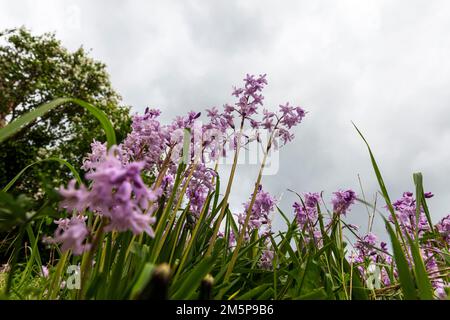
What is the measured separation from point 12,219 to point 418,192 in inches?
78.4

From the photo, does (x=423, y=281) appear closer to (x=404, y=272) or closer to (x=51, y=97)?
(x=404, y=272)

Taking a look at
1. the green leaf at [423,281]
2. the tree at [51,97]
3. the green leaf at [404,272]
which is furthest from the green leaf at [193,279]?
the tree at [51,97]

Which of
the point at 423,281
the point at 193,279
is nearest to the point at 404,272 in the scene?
the point at 423,281

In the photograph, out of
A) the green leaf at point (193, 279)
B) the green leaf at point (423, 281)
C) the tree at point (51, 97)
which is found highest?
the tree at point (51, 97)

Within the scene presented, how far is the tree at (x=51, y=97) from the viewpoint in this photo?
749 inches

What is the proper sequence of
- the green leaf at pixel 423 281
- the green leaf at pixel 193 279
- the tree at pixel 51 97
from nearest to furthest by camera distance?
the green leaf at pixel 193 279 → the green leaf at pixel 423 281 → the tree at pixel 51 97

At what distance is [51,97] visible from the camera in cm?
1995

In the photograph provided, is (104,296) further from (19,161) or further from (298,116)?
(19,161)

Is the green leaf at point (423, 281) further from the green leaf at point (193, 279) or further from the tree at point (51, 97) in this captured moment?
the tree at point (51, 97)

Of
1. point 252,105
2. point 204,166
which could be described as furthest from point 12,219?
point 252,105

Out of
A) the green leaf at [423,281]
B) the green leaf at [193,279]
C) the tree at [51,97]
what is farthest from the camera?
the tree at [51,97]

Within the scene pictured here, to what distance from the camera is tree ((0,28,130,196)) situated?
1902cm

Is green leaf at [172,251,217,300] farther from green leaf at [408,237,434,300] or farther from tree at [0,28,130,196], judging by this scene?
tree at [0,28,130,196]

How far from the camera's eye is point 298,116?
2.89 meters
